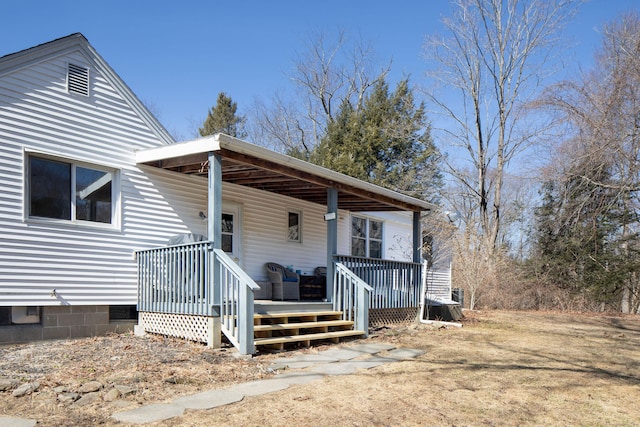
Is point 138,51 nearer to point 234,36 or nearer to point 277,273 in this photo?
point 234,36

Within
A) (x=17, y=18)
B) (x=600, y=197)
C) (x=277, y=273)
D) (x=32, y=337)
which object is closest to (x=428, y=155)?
(x=600, y=197)

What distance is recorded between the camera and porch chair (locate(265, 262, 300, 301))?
35.1 feet

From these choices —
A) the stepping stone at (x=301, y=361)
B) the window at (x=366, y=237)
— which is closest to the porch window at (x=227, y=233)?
the stepping stone at (x=301, y=361)

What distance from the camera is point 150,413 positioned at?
4.26 meters

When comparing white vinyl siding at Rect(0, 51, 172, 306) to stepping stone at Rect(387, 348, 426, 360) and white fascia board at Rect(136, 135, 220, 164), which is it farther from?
stepping stone at Rect(387, 348, 426, 360)

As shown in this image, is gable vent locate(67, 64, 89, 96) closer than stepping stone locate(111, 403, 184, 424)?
No

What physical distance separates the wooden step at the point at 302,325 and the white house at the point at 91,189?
55 centimetres

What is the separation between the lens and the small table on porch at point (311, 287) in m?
11.4

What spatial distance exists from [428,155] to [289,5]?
10017mm

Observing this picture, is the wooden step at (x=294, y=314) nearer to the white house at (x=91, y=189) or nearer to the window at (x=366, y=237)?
the white house at (x=91, y=189)

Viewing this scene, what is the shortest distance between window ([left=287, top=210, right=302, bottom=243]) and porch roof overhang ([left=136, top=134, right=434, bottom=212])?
44cm

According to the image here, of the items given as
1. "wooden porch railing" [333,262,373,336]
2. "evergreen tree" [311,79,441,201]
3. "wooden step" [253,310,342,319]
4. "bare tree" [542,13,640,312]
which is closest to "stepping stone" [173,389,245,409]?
"wooden step" [253,310,342,319]

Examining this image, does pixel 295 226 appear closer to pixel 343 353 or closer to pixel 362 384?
pixel 343 353

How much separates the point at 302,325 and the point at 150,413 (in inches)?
154
